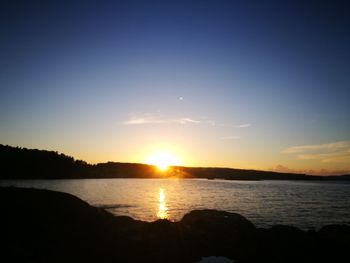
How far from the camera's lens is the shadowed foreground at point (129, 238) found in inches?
792

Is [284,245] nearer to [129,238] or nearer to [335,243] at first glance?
[335,243]

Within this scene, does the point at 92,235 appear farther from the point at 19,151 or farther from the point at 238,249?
the point at 19,151

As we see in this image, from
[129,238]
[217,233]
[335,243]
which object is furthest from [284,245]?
[129,238]

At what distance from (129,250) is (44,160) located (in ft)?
643

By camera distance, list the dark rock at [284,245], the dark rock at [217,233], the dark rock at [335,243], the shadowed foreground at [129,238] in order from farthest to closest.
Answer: the dark rock at [217,233] < the dark rock at [335,243] < the dark rock at [284,245] < the shadowed foreground at [129,238]

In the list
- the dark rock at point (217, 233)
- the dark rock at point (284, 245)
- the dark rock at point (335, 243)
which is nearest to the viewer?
the dark rock at point (284, 245)

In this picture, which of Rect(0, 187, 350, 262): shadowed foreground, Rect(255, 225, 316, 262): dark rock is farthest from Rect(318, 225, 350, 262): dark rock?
Rect(255, 225, 316, 262): dark rock

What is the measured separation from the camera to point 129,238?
2259cm

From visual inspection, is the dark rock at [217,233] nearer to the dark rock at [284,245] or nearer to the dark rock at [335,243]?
the dark rock at [284,245]

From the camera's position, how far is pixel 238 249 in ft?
79.0

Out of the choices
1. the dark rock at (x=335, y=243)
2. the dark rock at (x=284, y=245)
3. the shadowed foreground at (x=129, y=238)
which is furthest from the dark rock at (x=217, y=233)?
the dark rock at (x=335, y=243)

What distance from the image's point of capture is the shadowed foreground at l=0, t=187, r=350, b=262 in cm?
2011

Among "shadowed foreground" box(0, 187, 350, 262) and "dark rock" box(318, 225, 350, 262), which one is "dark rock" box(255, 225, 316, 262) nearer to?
"shadowed foreground" box(0, 187, 350, 262)

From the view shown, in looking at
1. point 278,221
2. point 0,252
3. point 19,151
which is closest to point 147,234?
point 0,252
